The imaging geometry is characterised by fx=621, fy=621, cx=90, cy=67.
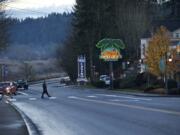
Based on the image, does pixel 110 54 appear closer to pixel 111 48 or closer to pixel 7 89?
pixel 111 48

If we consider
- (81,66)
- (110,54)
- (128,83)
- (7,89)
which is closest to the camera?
(7,89)

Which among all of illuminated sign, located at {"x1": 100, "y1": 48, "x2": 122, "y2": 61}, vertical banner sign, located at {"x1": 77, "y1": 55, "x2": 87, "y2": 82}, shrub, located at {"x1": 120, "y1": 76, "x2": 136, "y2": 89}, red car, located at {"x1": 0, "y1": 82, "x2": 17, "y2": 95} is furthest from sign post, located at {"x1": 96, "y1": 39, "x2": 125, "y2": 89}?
red car, located at {"x1": 0, "y1": 82, "x2": 17, "y2": 95}

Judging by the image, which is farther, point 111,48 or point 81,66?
point 81,66

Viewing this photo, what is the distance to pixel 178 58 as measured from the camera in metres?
75.6

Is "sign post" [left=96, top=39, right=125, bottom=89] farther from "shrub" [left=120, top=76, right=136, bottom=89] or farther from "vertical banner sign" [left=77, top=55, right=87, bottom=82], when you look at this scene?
"vertical banner sign" [left=77, top=55, right=87, bottom=82]

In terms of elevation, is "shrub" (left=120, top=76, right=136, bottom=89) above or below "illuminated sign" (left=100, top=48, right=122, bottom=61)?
below

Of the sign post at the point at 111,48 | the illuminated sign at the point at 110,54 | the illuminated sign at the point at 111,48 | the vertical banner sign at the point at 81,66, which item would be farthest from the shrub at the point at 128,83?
the vertical banner sign at the point at 81,66

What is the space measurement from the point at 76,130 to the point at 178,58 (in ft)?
183

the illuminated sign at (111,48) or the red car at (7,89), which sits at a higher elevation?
the illuminated sign at (111,48)

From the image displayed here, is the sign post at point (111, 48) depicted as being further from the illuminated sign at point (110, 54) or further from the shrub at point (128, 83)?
the shrub at point (128, 83)

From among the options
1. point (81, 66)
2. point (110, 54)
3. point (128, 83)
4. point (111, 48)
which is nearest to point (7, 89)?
point (128, 83)

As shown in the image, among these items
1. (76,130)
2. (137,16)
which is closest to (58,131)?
(76,130)

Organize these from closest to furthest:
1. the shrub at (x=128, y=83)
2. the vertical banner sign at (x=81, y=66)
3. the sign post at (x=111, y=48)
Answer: the shrub at (x=128, y=83)
the sign post at (x=111, y=48)
the vertical banner sign at (x=81, y=66)

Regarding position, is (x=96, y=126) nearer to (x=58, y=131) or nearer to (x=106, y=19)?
(x=58, y=131)
